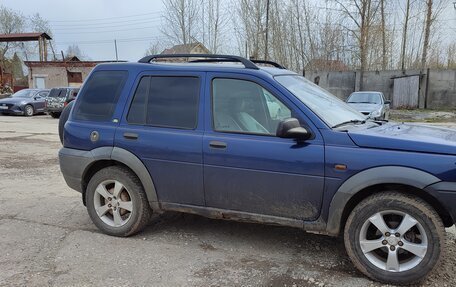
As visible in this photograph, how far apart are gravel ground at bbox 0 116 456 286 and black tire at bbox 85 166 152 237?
0.10 m

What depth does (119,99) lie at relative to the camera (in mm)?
4555

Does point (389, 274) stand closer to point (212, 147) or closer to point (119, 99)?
point (212, 147)

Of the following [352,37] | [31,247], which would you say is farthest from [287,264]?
[352,37]

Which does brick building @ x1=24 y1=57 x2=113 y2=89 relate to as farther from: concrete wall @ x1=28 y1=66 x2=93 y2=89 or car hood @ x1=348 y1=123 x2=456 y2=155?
car hood @ x1=348 y1=123 x2=456 y2=155

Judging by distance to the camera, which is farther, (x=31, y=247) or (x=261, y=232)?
(x=261, y=232)

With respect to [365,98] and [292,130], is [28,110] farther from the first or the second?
[292,130]

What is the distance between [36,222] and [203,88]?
277 centimetres

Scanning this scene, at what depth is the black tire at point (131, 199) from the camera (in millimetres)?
4504

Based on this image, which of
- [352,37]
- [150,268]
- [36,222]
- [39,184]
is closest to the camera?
[150,268]

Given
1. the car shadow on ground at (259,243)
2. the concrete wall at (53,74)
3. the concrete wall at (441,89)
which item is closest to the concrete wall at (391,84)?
the concrete wall at (441,89)

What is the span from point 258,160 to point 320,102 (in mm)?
935

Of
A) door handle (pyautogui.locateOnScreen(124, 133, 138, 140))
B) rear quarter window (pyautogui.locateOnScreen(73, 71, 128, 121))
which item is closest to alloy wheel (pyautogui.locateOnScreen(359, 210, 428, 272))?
door handle (pyautogui.locateOnScreen(124, 133, 138, 140))

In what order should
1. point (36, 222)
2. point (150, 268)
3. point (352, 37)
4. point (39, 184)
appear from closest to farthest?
point (150, 268)
point (36, 222)
point (39, 184)
point (352, 37)

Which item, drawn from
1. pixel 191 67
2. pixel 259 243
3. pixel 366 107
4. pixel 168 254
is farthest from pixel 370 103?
pixel 168 254
